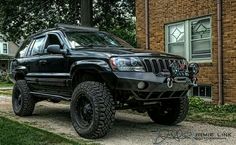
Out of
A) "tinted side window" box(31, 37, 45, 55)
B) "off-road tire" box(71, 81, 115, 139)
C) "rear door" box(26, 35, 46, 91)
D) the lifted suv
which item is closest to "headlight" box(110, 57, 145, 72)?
the lifted suv

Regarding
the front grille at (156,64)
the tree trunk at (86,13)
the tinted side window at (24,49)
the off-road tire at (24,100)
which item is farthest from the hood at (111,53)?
the tree trunk at (86,13)

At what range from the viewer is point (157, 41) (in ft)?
47.4

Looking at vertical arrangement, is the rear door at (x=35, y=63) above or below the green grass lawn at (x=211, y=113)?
above

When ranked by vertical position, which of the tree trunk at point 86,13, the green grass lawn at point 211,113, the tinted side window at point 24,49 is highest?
the tree trunk at point 86,13

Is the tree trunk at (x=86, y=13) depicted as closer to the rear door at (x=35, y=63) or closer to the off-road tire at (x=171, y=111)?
the rear door at (x=35, y=63)

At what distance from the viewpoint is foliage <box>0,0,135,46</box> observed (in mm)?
22281

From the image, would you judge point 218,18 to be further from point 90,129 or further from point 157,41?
point 90,129

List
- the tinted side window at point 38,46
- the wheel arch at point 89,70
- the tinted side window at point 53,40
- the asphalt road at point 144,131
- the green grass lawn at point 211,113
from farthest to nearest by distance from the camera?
the tinted side window at point 38,46 → the green grass lawn at point 211,113 → the tinted side window at point 53,40 → the wheel arch at point 89,70 → the asphalt road at point 144,131

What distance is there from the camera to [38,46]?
991 centimetres

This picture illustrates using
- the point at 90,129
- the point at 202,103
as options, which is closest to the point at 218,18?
the point at 202,103

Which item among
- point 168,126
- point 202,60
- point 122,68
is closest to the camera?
point 122,68

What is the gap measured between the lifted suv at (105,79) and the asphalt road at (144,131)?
0.97 feet

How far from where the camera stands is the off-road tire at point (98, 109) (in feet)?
23.0

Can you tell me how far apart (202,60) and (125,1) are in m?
11.8
